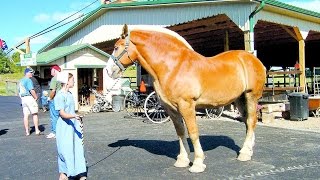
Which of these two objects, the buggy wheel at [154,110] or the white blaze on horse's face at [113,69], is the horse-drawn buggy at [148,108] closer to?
the buggy wheel at [154,110]

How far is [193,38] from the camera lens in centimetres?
2025

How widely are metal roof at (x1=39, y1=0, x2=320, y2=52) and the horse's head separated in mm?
7060

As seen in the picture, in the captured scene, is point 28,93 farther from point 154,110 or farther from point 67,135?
point 67,135

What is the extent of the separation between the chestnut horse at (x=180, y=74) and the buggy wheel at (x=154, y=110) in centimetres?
615

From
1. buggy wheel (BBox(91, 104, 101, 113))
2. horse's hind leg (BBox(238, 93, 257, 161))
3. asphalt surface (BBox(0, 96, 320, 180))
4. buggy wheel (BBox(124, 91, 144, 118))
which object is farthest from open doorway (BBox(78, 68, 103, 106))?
horse's hind leg (BBox(238, 93, 257, 161))

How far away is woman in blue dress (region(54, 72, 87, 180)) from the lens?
539cm

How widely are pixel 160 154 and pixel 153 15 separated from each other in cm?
920

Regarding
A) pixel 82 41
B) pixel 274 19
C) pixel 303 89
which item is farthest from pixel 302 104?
pixel 82 41

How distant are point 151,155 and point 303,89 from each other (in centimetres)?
Result: 961

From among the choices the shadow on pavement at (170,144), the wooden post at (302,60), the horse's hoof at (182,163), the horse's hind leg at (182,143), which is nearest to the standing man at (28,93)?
the shadow on pavement at (170,144)

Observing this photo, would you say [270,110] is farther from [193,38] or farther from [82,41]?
[82,41]

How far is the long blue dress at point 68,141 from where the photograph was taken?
17.7 feet

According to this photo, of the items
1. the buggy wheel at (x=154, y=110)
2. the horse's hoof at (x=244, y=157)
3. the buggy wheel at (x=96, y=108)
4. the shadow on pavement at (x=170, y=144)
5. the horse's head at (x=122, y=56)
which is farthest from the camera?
the buggy wheel at (x=96, y=108)

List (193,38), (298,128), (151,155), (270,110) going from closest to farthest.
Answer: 1. (151,155)
2. (298,128)
3. (270,110)
4. (193,38)
